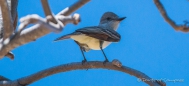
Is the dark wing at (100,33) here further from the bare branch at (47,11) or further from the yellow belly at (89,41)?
the bare branch at (47,11)

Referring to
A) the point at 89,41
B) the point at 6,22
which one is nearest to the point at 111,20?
the point at 89,41

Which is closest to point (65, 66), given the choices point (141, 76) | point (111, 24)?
point (141, 76)

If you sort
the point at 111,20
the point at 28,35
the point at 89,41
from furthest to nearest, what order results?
1. the point at 111,20
2. the point at 89,41
3. the point at 28,35

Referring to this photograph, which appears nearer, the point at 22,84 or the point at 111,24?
the point at 22,84

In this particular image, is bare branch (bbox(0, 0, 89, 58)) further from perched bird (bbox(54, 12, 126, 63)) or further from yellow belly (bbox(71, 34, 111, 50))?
yellow belly (bbox(71, 34, 111, 50))

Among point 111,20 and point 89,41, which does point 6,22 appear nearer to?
point 89,41

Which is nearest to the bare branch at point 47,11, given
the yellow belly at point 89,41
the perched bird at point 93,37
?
the perched bird at point 93,37

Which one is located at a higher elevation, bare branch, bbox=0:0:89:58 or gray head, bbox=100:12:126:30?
gray head, bbox=100:12:126:30

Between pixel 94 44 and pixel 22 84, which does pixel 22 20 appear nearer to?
pixel 22 84

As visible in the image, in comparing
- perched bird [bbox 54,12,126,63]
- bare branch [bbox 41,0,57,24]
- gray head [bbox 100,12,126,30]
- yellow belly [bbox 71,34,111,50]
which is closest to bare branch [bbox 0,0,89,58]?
bare branch [bbox 41,0,57,24]
